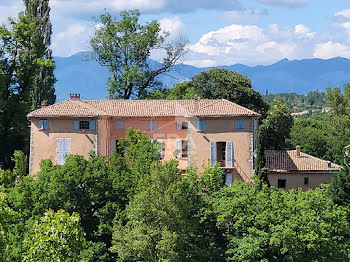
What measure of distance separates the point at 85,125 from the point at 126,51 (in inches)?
644

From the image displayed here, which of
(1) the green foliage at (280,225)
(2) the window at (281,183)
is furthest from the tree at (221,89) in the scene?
(1) the green foliage at (280,225)

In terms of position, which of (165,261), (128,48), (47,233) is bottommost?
(165,261)

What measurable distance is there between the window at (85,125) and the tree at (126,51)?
14.5m

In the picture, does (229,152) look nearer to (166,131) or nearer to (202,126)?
(202,126)

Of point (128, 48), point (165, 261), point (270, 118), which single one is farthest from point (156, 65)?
Answer: point (165, 261)

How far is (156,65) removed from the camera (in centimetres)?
6144

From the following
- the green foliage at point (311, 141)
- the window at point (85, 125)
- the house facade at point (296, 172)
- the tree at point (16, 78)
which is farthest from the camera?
the green foliage at point (311, 141)

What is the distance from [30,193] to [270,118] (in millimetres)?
27155

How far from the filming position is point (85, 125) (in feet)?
143

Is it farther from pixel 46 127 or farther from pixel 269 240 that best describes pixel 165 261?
pixel 46 127

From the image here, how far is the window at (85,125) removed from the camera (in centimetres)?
4341

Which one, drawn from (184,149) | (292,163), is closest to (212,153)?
(184,149)

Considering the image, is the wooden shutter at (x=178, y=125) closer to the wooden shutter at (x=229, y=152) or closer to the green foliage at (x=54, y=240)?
the wooden shutter at (x=229, y=152)

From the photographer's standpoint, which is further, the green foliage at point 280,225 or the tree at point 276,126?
the tree at point 276,126
